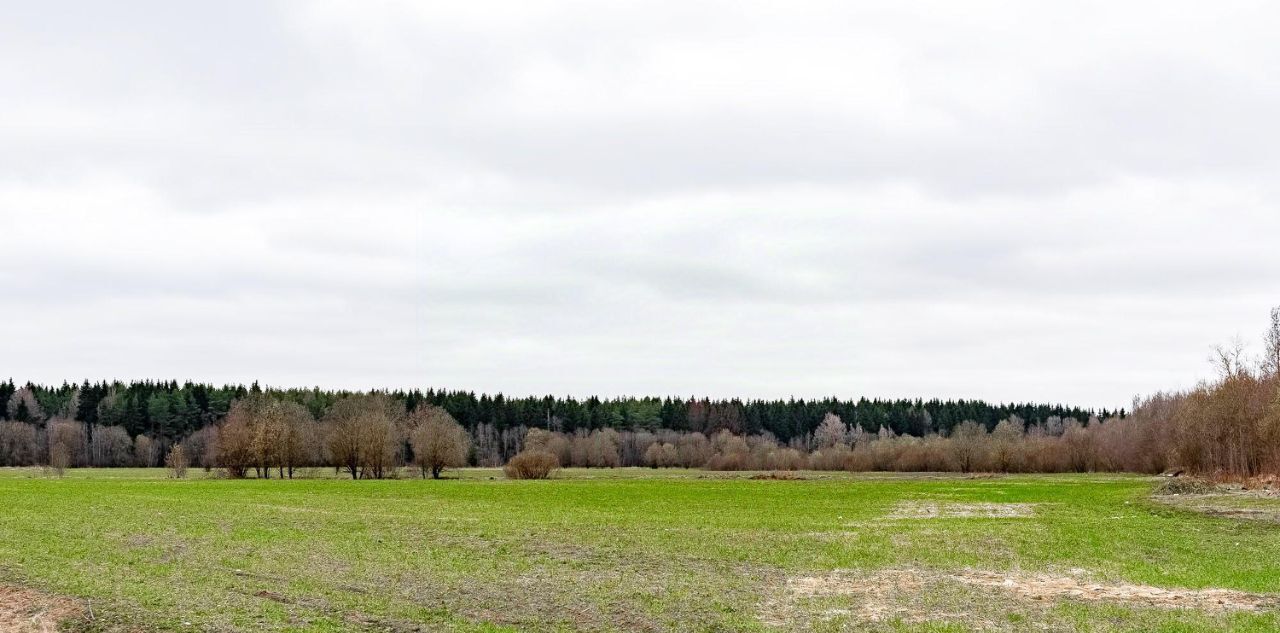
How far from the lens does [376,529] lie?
35844 mm

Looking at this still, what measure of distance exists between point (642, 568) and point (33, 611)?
42.0 ft

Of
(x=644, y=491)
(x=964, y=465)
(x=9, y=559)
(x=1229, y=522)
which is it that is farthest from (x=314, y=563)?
(x=964, y=465)

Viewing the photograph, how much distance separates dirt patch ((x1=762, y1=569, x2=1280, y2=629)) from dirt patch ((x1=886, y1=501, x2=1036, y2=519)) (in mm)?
21068

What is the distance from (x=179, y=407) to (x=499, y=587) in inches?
6586

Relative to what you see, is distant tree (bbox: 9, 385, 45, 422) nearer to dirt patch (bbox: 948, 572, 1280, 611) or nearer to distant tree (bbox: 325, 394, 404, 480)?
distant tree (bbox: 325, 394, 404, 480)

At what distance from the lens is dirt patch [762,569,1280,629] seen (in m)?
18.5

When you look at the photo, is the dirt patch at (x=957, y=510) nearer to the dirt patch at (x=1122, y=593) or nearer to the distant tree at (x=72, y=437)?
the dirt patch at (x=1122, y=593)

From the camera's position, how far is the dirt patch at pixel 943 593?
18.5m

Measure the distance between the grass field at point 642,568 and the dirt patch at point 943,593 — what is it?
7cm

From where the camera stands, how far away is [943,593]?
20734 mm

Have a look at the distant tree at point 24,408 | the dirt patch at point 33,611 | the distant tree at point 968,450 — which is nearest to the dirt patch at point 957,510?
the dirt patch at point 33,611

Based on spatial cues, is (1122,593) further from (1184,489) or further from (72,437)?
(72,437)

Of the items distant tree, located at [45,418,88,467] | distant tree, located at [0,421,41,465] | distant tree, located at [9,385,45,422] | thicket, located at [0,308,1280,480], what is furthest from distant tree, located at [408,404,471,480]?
distant tree, located at [9,385,45,422]

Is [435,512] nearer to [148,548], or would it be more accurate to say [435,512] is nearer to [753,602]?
[148,548]
